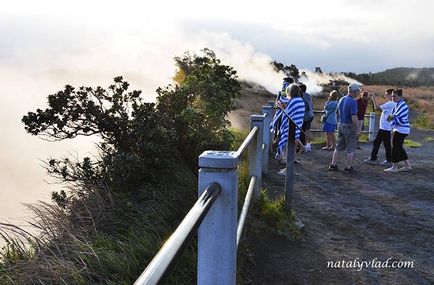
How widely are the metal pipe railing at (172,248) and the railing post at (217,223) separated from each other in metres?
0.24

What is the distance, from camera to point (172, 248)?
1.71 m

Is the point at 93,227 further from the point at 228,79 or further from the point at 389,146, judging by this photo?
the point at 389,146

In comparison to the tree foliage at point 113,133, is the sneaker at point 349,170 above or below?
below

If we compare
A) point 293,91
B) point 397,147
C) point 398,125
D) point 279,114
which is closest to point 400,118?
point 398,125

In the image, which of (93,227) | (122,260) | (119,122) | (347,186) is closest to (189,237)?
(122,260)

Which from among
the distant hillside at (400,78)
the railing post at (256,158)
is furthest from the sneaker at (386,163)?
the distant hillside at (400,78)

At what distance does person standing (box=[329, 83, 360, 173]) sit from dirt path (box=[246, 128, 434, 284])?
476 mm

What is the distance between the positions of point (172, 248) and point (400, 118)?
9225 millimetres

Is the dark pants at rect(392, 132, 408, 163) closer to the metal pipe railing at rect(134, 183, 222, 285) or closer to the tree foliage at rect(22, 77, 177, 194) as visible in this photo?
the tree foliage at rect(22, 77, 177, 194)

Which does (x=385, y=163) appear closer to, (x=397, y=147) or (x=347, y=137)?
(x=397, y=147)

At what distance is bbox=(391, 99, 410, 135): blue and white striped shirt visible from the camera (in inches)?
396

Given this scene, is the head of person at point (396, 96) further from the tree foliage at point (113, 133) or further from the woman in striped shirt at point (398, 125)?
the tree foliage at point (113, 133)

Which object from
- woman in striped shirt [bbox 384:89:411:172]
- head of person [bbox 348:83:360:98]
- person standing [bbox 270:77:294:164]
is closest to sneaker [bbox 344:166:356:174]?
woman in striped shirt [bbox 384:89:411:172]

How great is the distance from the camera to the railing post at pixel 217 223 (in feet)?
8.09
